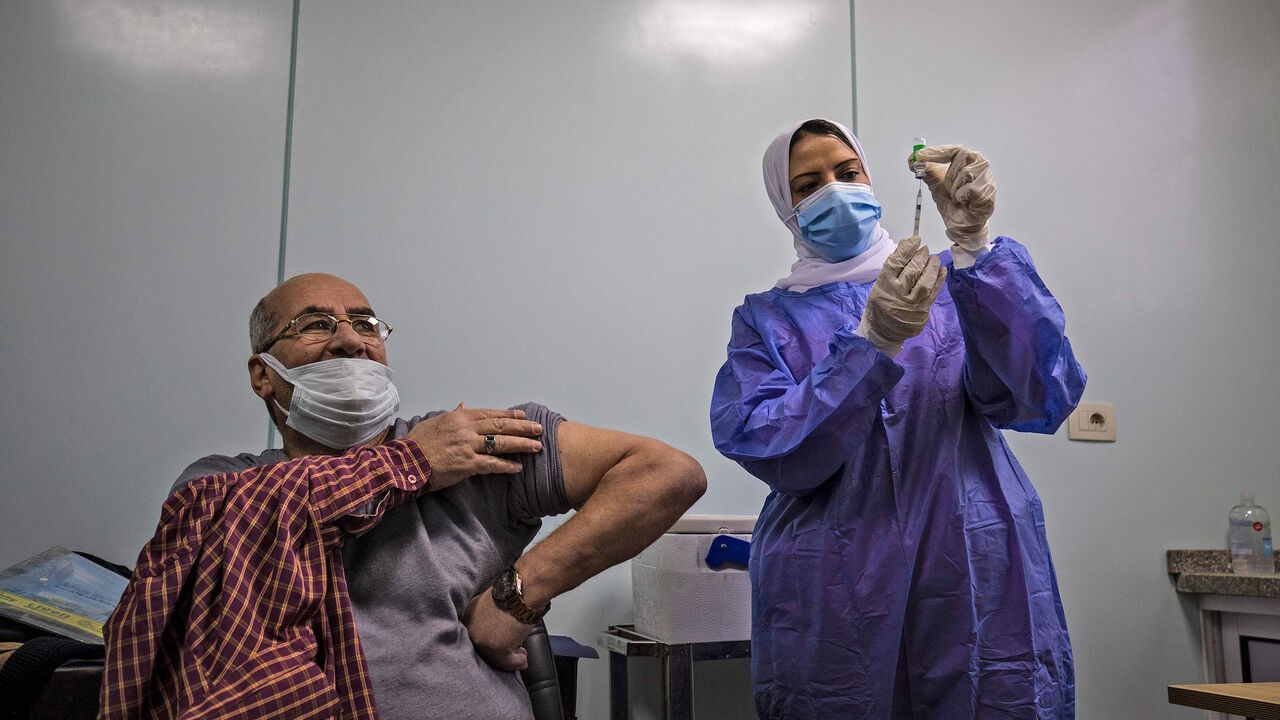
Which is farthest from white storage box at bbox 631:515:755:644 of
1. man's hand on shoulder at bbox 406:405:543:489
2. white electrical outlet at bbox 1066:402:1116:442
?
white electrical outlet at bbox 1066:402:1116:442

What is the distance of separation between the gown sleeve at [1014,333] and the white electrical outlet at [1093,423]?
1.45m

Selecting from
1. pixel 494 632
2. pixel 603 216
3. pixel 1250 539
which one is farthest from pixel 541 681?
pixel 1250 539

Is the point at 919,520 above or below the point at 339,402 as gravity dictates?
below

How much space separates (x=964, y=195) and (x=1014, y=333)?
204 millimetres

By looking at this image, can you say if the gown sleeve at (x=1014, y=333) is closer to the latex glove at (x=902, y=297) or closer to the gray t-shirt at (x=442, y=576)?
the latex glove at (x=902, y=297)

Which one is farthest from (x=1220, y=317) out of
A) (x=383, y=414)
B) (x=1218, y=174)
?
(x=383, y=414)

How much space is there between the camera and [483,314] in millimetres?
2229

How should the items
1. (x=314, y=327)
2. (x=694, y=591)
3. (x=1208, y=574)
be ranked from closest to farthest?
(x=314, y=327) → (x=694, y=591) → (x=1208, y=574)

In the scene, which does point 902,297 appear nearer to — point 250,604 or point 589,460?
point 589,460

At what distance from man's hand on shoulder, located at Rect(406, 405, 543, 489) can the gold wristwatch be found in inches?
5.5

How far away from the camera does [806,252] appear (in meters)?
1.63

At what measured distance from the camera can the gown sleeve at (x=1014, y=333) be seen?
131 cm

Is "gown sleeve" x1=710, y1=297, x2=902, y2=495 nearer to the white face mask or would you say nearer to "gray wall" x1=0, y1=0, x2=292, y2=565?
the white face mask

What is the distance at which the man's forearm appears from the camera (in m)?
1.21
